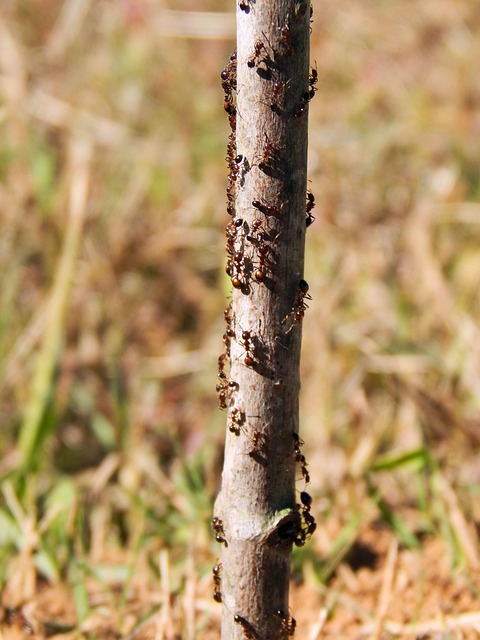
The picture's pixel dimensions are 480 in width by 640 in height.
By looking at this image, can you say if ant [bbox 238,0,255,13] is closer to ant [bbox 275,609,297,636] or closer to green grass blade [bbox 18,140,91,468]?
ant [bbox 275,609,297,636]

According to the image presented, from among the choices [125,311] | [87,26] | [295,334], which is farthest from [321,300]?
[87,26]

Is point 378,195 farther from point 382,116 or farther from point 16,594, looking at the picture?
point 16,594

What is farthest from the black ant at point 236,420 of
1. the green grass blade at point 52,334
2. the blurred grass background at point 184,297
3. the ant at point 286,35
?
the green grass blade at point 52,334

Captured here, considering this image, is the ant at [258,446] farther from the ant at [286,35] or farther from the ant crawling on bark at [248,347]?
the ant at [286,35]

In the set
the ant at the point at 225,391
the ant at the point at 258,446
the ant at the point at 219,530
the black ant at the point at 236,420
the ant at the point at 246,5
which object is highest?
the ant at the point at 246,5

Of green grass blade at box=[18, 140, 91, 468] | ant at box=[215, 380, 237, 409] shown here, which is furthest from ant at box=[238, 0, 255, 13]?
green grass blade at box=[18, 140, 91, 468]

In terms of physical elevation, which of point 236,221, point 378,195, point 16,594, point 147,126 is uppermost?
point 147,126
